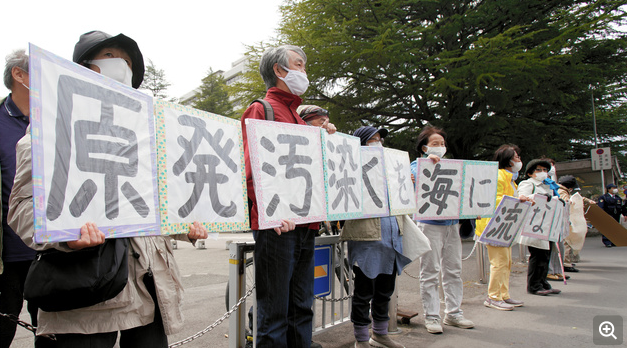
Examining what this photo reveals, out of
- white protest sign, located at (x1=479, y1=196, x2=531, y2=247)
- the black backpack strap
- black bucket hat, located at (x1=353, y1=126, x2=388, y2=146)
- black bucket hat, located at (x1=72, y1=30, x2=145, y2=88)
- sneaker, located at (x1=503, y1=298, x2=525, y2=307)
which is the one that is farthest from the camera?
sneaker, located at (x1=503, y1=298, x2=525, y2=307)

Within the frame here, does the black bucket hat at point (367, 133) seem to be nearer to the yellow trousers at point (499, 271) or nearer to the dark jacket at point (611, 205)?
the yellow trousers at point (499, 271)

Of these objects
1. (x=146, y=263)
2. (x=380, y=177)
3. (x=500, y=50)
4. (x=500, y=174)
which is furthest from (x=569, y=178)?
(x=146, y=263)

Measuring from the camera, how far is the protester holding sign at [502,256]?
469cm

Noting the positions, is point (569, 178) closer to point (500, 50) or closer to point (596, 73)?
point (500, 50)

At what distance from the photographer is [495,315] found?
4461 millimetres

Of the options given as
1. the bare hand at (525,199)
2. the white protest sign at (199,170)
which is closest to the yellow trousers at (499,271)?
the bare hand at (525,199)

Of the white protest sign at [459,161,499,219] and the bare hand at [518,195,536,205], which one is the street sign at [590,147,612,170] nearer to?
the bare hand at [518,195,536,205]

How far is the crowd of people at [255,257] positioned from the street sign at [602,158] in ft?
55.3

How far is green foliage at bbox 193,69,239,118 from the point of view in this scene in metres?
35.8

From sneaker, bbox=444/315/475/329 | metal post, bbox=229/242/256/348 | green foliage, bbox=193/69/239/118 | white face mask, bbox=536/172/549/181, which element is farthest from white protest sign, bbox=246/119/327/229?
green foliage, bbox=193/69/239/118

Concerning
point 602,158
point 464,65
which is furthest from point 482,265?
point 602,158

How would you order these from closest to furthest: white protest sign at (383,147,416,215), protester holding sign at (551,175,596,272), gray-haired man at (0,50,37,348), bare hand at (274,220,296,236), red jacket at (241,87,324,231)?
1. gray-haired man at (0,50,37,348)
2. bare hand at (274,220,296,236)
3. red jacket at (241,87,324,231)
4. white protest sign at (383,147,416,215)
5. protester holding sign at (551,175,596,272)

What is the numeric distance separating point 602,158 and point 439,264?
681 inches

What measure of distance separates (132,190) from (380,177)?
223 centimetres
